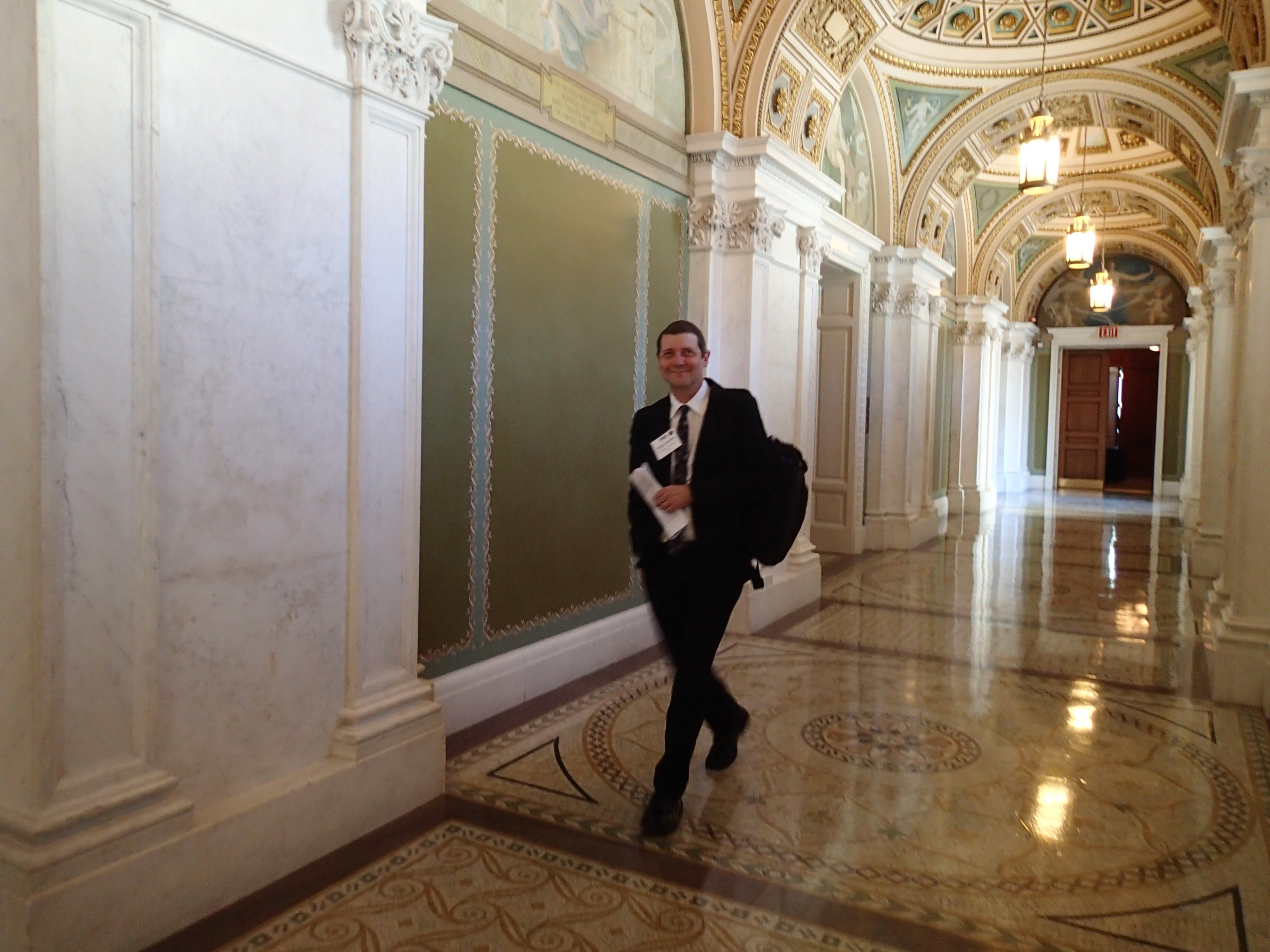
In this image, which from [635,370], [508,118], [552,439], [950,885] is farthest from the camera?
[635,370]

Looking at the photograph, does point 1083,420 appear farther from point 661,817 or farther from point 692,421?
point 661,817

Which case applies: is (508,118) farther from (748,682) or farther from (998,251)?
(998,251)

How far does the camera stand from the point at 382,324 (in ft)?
12.1

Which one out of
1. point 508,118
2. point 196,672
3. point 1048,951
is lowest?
point 1048,951

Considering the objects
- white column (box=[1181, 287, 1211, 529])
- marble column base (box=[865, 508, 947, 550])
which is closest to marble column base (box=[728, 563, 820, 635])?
marble column base (box=[865, 508, 947, 550])

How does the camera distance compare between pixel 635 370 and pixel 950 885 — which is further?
pixel 635 370

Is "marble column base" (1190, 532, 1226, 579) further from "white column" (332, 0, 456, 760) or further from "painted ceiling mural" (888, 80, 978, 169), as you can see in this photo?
"white column" (332, 0, 456, 760)

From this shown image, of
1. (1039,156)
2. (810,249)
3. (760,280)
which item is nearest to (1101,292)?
(1039,156)

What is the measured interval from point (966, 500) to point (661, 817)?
1425cm

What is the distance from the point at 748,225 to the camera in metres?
7.11

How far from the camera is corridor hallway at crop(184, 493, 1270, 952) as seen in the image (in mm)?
3023

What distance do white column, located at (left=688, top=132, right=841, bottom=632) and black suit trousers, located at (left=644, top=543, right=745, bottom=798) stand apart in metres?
3.30

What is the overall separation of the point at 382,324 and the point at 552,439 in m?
1.95

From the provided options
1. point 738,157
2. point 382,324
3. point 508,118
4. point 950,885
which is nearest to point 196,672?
point 382,324
